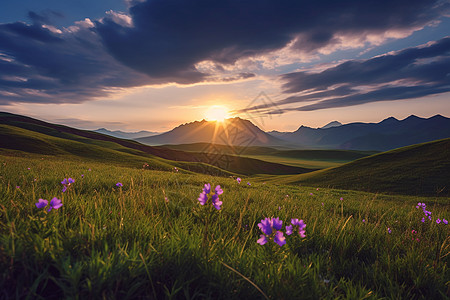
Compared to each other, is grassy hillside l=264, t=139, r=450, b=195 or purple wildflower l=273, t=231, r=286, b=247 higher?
purple wildflower l=273, t=231, r=286, b=247

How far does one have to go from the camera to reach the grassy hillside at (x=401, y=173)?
30.1 meters

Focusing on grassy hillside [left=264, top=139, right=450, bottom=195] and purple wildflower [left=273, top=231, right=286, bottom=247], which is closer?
purple wildflower [left=273, top=231, right=286, bottom=247]

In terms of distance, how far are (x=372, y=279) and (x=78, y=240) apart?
2.75 metres

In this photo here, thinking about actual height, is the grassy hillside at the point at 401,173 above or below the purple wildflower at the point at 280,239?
below

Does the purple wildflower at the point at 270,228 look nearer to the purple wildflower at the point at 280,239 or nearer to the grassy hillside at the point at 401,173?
the purple wildflower at the point at 280,239

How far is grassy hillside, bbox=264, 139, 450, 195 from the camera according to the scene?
30072mm

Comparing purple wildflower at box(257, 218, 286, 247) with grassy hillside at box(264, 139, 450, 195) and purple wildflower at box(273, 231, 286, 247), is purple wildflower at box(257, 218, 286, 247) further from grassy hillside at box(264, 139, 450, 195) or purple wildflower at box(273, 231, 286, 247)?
grassy hillside at box(264, 139, 450, 195)

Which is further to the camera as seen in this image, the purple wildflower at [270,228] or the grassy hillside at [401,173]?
the grassy hillside at [401,173]

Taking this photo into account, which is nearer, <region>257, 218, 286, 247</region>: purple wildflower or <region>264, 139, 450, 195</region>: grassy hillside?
<region>257, 218, 286, 247</region>: purple wildflower

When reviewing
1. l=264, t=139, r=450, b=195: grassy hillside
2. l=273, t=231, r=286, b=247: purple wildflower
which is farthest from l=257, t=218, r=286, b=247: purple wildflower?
l=264, t=139, r=450, b=195: grassy hillside

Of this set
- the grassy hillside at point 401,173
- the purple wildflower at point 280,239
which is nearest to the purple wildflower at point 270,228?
the purple wildflower at point 280,239

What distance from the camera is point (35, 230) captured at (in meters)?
1.88

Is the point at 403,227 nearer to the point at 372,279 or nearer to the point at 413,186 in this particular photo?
the point at 372,279

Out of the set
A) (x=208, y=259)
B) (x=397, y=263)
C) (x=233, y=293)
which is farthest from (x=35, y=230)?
(x=397, y=263)
